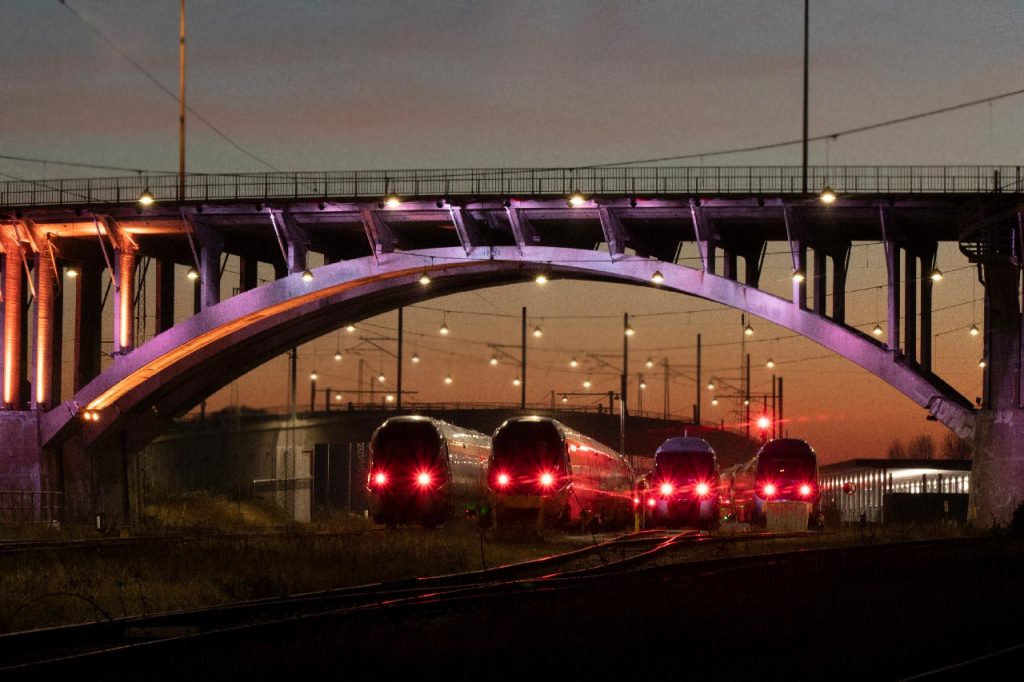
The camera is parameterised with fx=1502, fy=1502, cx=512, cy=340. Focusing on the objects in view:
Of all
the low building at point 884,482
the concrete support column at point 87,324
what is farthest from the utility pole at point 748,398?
the concrete support column at point 87,324

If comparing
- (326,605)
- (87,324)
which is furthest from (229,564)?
(87,324)

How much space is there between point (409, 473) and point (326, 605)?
22433mm

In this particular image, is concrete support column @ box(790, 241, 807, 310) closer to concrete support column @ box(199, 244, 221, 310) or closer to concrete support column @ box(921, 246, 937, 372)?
concrete support column @ box(921, 246, 937, 372)

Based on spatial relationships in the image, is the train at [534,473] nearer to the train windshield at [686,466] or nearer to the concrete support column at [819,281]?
the train windshield at [686,466]

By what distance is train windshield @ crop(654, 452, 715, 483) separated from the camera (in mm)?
48344

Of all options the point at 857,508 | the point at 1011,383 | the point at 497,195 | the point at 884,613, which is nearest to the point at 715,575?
the point at 884,613

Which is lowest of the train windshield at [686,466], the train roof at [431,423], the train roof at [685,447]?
the train windshield at [686,466]

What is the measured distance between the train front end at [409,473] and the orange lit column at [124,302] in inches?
611

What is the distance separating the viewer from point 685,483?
4844cm

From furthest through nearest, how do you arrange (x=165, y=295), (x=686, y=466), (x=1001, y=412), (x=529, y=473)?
(x=165, y=295)
(x=686, y=466)
(x=1001, y=412)
(x=529, y=473)

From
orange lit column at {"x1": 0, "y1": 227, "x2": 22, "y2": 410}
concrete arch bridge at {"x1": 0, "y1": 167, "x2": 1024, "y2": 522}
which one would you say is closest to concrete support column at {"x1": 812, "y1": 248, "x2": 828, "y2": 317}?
concrete arch bridge at {"x1": 0, "y1": 167, "x2": 1024, "y2": 522}

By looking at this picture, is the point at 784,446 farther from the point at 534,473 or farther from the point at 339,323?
the point at 339,323

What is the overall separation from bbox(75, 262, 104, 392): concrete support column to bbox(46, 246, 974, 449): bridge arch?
156 cm

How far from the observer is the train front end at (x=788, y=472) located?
1911 inches
